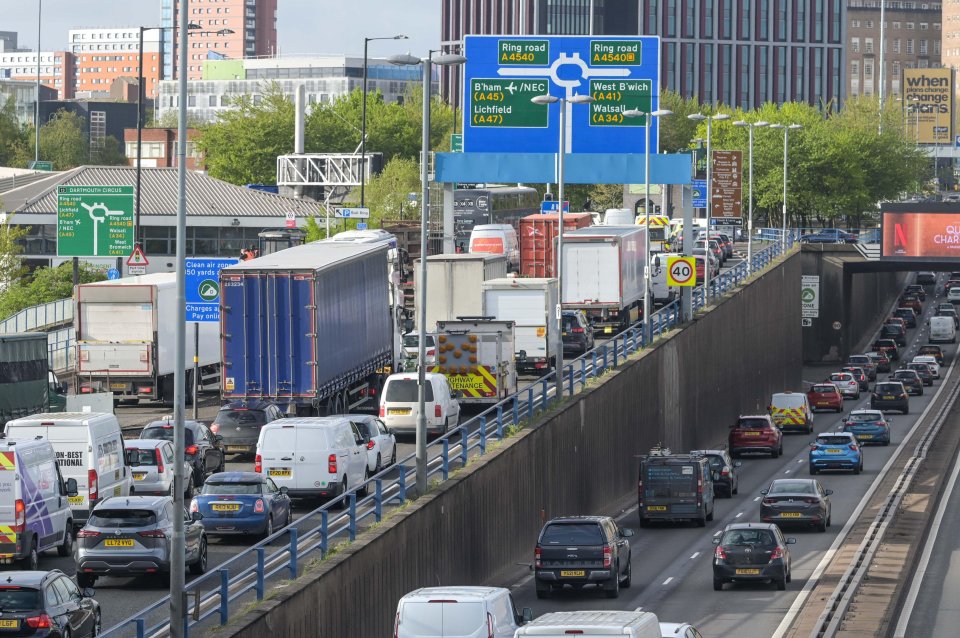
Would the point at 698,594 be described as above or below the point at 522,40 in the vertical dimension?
below

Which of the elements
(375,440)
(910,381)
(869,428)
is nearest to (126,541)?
(375,440)

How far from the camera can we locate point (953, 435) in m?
68.1

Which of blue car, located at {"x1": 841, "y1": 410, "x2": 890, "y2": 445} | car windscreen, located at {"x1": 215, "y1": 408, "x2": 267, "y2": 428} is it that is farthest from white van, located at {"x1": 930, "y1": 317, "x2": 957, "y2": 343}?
car windscreen, located at {"x1": 215, "y1": 408, "x2": 267, "y2": 428}

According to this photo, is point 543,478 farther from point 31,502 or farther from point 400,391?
point 31,502

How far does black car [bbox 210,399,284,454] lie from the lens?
37.3 meters

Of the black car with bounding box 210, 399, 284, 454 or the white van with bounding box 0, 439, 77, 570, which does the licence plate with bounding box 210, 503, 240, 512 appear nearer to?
the white van with bounding box 0, 439, 77, 570

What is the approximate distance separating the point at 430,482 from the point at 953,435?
41.0 metres

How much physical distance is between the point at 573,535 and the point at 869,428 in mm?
34227

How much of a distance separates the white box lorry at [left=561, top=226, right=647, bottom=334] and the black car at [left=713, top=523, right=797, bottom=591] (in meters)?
24.3

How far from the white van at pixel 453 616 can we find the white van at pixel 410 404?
56.6 feet

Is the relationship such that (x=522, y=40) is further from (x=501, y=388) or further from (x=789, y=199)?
(x=789, y=199)

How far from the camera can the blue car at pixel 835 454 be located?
54.1m

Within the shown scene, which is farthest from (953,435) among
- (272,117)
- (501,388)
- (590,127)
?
(272,117)

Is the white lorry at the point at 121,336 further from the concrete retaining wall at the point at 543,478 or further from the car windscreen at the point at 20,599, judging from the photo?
the car windscreen at the point at 20,599
